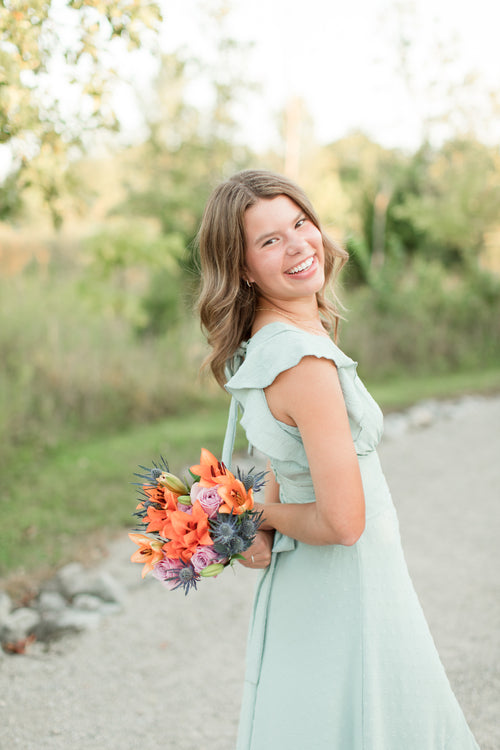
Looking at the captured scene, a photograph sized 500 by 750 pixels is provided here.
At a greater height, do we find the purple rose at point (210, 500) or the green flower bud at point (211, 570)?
the purple rose at point (210, 500)

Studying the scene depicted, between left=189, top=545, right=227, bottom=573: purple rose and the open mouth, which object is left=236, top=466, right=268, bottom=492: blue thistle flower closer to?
left=189, top=545, right=227, bottom=573: purple rose

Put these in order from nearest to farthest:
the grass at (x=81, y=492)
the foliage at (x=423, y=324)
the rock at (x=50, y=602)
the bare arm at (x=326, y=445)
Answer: the bare arm at (x=326, y=445) → the rock at (x=50, y=602) → the grass at (x=81, y=492) → the foliage at (x=423, y=324)

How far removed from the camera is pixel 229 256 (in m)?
1.81

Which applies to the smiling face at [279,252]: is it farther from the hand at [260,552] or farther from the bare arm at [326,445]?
the hand at [260,552]

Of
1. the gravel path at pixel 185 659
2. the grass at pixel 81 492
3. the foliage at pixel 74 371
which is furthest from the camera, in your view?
the foliage at pixel 74 371

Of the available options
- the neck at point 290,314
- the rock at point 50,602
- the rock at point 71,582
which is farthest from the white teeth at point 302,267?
the rock at point 71,582

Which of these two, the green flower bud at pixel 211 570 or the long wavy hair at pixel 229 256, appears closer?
the green flower bud at pixel 211 570

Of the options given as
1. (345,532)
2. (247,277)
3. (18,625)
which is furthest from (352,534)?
(18,625)

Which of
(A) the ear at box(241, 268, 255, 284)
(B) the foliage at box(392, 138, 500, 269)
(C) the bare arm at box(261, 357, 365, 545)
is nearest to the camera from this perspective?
(C) the bare arm at box(261, 357, 365, 545)

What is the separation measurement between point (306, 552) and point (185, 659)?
8.64ft

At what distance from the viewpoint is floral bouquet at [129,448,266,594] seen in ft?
5.19

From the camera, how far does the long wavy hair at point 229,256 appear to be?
5.86 ft

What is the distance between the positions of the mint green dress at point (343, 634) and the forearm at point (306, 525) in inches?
3.6

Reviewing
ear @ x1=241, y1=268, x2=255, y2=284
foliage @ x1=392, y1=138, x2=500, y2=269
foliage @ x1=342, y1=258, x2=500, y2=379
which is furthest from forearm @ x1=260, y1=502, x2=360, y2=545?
foliage @ x1=392, y1=138, x2=500, y2=269
